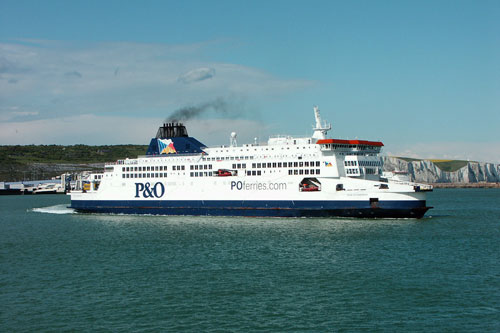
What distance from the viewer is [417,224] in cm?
3397

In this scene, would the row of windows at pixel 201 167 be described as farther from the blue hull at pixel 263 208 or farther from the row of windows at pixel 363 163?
the row of windows at pixel 363 163

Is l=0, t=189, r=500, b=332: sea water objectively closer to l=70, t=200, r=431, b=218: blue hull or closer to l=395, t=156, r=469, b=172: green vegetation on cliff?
l=70, t=200, r=431, b=218: blue hull

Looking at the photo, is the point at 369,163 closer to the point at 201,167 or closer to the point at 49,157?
the point at 201,167

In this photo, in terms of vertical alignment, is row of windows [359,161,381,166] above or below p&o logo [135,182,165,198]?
above

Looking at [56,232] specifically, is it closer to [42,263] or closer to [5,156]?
[42,263]

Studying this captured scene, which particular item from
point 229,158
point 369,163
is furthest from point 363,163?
point 229,158

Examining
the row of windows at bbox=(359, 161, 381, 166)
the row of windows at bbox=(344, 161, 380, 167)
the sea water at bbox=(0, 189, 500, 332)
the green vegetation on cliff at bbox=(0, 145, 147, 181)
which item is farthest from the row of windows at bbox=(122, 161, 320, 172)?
the green vegetation on cliff at bbox=(0, 145, 147, 181)

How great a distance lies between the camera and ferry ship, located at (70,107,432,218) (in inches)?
1417

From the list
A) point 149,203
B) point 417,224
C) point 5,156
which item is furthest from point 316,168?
point 5,156

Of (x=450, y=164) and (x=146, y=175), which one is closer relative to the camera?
(x=146, y=175)

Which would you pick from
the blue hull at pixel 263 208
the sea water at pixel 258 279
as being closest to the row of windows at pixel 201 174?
the blue hull at pixel 263 208

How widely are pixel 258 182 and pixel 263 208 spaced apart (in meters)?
2.14

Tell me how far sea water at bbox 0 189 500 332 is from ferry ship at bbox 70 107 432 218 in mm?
2440

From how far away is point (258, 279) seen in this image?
1989 centimetres
